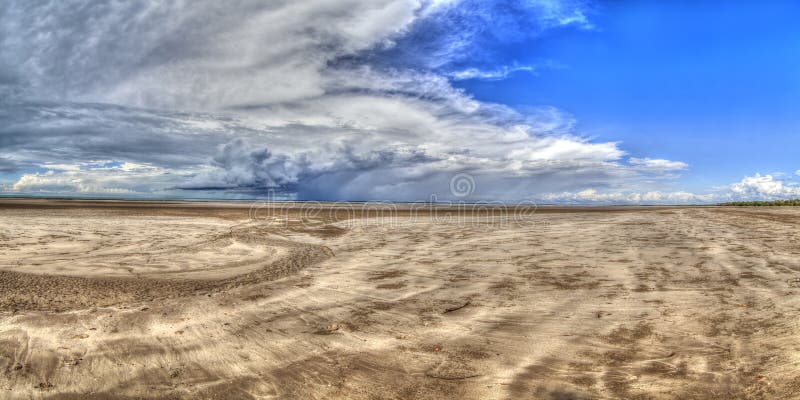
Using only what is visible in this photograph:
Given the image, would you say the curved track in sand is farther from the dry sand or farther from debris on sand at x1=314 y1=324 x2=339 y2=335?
debris on sand at x1=314 y1=324 x2=339 y2=335

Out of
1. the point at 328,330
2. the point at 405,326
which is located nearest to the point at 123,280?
the point at 328,330

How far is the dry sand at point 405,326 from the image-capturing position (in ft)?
13.7

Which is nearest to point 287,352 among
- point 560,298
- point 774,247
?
point 560,298

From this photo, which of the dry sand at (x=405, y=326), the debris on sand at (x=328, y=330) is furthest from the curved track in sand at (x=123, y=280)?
the debris on sand at (x=328, y=330)

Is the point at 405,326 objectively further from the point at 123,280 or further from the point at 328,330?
the point at 123,280

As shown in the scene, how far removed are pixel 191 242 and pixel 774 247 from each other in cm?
1983

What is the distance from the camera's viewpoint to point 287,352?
5.06 m

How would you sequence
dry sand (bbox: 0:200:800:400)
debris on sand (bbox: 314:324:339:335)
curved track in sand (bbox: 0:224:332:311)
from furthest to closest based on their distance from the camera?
curved track in sand (bbox: 0:224:332:311), debris on sand (bbox: 314:324:339:335), dry sand (bbox: 0:200:800:400)

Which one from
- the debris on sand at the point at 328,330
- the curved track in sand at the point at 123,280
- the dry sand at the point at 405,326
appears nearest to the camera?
the dry sand at the point at 405,326

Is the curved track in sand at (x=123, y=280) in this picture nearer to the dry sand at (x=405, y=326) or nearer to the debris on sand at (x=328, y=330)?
the dry sand at (x=405, y=326)

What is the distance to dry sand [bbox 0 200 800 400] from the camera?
13.7 feet

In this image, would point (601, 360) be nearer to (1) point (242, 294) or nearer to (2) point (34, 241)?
(1) point (242, 294)

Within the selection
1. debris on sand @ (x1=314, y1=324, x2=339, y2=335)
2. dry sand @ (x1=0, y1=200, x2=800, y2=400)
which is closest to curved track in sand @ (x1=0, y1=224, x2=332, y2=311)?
dry sand @ (x1=0, y1=200, x2=800, y2=400)

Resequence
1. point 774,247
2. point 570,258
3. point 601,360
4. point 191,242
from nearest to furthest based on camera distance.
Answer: point 601,360
point 570,258
point 774,247
point 191,242
